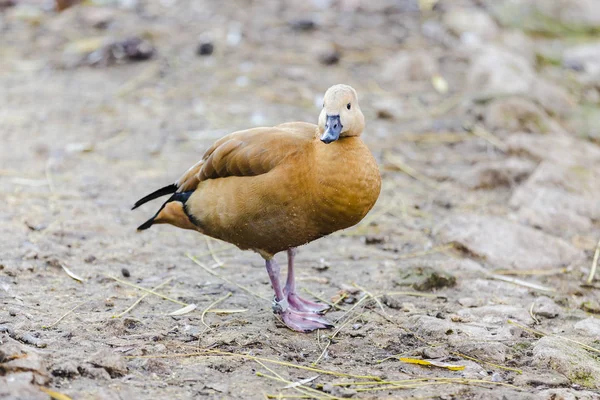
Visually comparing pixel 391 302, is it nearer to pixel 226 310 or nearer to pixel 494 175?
pixel 226 310

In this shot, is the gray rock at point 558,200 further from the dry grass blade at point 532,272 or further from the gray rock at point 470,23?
the gray rock at point 470,23

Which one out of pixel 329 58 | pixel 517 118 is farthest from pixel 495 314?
pixel 329 58

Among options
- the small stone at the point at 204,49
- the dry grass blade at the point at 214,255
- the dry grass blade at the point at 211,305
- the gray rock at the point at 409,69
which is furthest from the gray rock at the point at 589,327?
the small stone at the point at 204,49

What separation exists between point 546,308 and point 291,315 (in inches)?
52.3

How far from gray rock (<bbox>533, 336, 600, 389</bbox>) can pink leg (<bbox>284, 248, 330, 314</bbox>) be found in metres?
1.09

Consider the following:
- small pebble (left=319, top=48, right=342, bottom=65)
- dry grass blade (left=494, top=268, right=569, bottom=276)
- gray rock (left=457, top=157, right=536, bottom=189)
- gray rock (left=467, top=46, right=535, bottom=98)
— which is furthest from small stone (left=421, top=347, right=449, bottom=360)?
small pebble (left=319, top=48, right=342, bottom=65)

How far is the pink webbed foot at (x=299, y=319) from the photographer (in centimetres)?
364

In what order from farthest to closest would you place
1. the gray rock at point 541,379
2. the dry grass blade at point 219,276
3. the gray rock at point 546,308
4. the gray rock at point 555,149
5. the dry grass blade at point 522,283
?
the gray rock at point 555,149 → the dry grass blade at point 522,283 → the dry grass blade at point 219,276 → the gray rock at point 546,308 → the gray rock at point 541,379

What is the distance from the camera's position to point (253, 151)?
3.59m

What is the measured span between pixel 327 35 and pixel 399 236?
4.87 meters

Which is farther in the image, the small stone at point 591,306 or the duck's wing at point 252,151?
the small stone at point 591,306

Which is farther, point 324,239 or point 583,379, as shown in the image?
point 324,239

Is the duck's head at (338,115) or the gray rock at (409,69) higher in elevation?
the duck's head at (338,115)

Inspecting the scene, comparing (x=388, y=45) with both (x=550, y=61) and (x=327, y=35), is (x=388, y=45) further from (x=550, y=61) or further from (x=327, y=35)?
(x=550, y=61)
